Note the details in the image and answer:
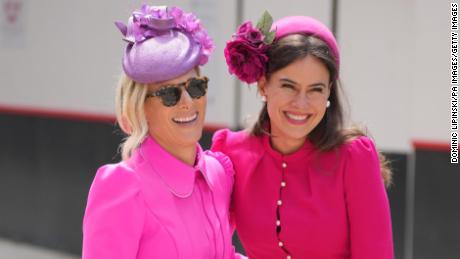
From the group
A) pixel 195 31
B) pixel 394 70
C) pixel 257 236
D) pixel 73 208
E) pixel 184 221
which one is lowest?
pixel 73 208

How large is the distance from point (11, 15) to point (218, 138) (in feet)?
14.8

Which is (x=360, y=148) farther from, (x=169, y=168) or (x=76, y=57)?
(x=76, y=57)

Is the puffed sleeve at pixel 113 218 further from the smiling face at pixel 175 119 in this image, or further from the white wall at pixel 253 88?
the white wall at pixel 253 88

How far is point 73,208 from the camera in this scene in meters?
6.43

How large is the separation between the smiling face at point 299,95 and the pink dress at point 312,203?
144 millimetres

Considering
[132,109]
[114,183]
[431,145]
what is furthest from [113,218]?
[431,145]

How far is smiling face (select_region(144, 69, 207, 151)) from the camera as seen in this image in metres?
2.24

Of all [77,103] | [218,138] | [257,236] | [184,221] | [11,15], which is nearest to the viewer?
[184,221]

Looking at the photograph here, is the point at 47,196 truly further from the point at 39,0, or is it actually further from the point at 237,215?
the point at 237,215

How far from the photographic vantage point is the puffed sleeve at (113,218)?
2076 mm

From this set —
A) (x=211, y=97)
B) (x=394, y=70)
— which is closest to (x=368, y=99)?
(x=394, y=70)

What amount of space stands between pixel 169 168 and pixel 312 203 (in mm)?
579

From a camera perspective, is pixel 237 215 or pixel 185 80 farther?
pixel 237 215

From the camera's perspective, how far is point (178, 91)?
2236 millimetres
